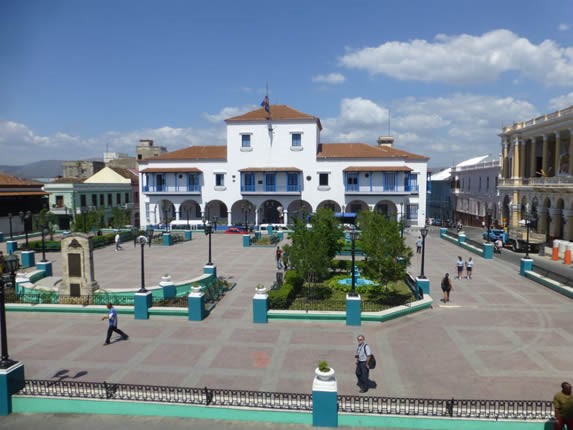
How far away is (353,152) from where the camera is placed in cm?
4981

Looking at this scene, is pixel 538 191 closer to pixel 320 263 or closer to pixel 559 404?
pixel 320 263

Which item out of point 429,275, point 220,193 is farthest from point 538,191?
point 220,193

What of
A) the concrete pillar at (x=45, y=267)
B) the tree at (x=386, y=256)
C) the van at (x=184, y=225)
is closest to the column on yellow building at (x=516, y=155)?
the tree at (x=386, y=256)

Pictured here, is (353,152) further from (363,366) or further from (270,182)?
(363,366)

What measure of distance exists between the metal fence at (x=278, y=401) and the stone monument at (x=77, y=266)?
890 centimetres

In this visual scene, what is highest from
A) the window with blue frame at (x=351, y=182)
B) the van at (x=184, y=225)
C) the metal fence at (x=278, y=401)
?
the window with blue frame at (x=351, y=182)

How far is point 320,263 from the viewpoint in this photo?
18594 mm

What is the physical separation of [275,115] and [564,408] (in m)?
45.1

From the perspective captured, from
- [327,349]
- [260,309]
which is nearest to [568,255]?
[327,349]

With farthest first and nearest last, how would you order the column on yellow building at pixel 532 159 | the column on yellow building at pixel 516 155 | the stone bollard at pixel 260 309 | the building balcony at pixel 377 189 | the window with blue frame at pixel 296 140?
the window with blue frame at pixel 296 140 → the building balcony at pixel 377 189 → the column on yellow building at pixel 516 155 → the column on yellow building at pixel 532 159 → the stone bollard at pixel 260 309

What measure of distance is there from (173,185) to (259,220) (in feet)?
37.6

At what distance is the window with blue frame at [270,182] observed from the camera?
49281 mm

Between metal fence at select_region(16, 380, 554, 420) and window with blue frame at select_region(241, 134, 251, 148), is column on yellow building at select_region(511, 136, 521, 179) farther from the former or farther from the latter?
metal fence at select_region(16, 380, 554, 420)

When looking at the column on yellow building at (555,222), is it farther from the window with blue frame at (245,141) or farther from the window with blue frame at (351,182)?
the window with blue frame at (245,141)
